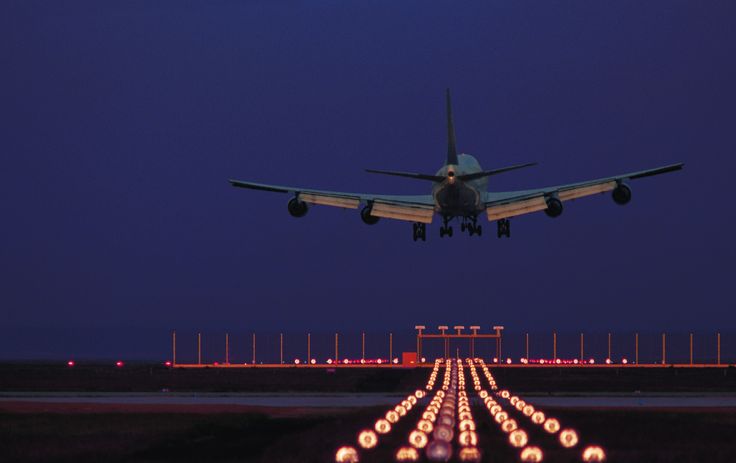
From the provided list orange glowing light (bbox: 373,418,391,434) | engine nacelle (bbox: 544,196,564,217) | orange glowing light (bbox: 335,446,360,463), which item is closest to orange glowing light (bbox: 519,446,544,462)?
orange glowing light (bbox: 335,446,360,463)

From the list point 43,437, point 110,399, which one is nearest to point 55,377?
point 110,399

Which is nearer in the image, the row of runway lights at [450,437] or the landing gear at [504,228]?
the row of runway lights at [450,437]

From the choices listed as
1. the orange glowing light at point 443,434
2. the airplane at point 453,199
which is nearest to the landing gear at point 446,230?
the airplane at point 453,199

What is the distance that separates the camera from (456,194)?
2488 inches

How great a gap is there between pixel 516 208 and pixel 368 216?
8.15m

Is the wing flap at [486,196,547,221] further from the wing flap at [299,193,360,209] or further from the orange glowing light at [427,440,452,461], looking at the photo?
the orange glowing light at [427,440,452,461]

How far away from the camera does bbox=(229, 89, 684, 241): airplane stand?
62.6 m

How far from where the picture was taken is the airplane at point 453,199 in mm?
62594

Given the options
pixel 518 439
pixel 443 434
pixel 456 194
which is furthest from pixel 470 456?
pixel 456 194

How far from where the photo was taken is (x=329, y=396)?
77.5 metres

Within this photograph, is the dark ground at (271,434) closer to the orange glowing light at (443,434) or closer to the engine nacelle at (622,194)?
the orange glowing light at (443,434)

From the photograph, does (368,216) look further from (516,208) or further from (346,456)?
(346,456)

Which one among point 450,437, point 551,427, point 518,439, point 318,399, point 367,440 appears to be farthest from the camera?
point 318,399

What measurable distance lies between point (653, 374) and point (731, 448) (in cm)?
7215
